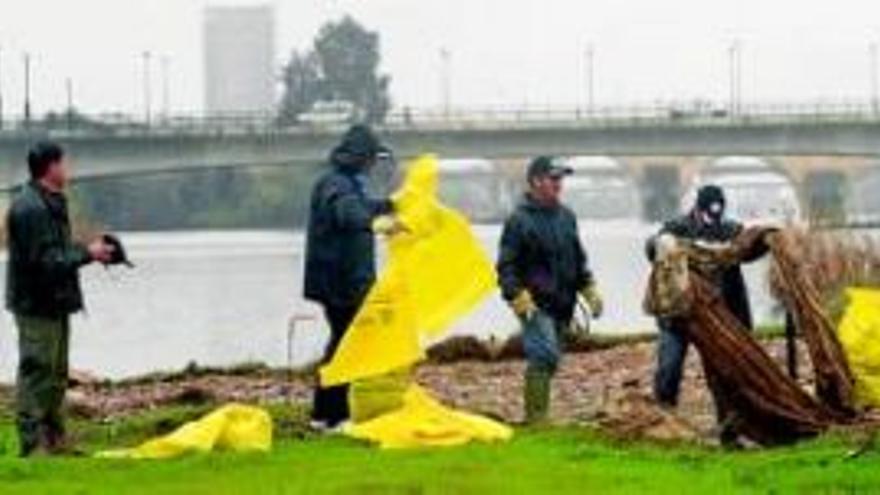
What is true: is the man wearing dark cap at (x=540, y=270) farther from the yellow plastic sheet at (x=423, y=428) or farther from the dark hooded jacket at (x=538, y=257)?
the yellow plastic sheet at (x=423, y=428)

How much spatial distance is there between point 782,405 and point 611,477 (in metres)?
2.13

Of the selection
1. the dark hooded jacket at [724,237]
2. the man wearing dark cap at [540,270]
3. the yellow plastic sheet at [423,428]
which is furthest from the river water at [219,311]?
the dark hooded jacket at [724,237]

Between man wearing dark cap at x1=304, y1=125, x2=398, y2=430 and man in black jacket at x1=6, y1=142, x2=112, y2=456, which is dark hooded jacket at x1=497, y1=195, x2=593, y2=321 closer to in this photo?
man wearing dark cap at x1=304, y1=125, x2=398, y2=430

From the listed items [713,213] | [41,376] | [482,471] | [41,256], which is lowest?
[482,471]

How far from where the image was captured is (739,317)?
46.9ft

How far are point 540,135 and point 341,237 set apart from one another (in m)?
66.1

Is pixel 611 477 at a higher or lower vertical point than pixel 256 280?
higher

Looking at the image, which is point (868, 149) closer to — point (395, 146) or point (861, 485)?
point (395, 146)

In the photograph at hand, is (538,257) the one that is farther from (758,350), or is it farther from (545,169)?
(758,350)

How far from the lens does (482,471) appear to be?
11.6 m

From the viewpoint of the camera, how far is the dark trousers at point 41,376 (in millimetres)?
13250

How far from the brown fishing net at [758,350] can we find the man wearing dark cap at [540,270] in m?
1.12

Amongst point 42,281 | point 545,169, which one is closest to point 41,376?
point 42,281

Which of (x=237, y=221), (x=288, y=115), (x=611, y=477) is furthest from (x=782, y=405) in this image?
(x=237, y=221)
